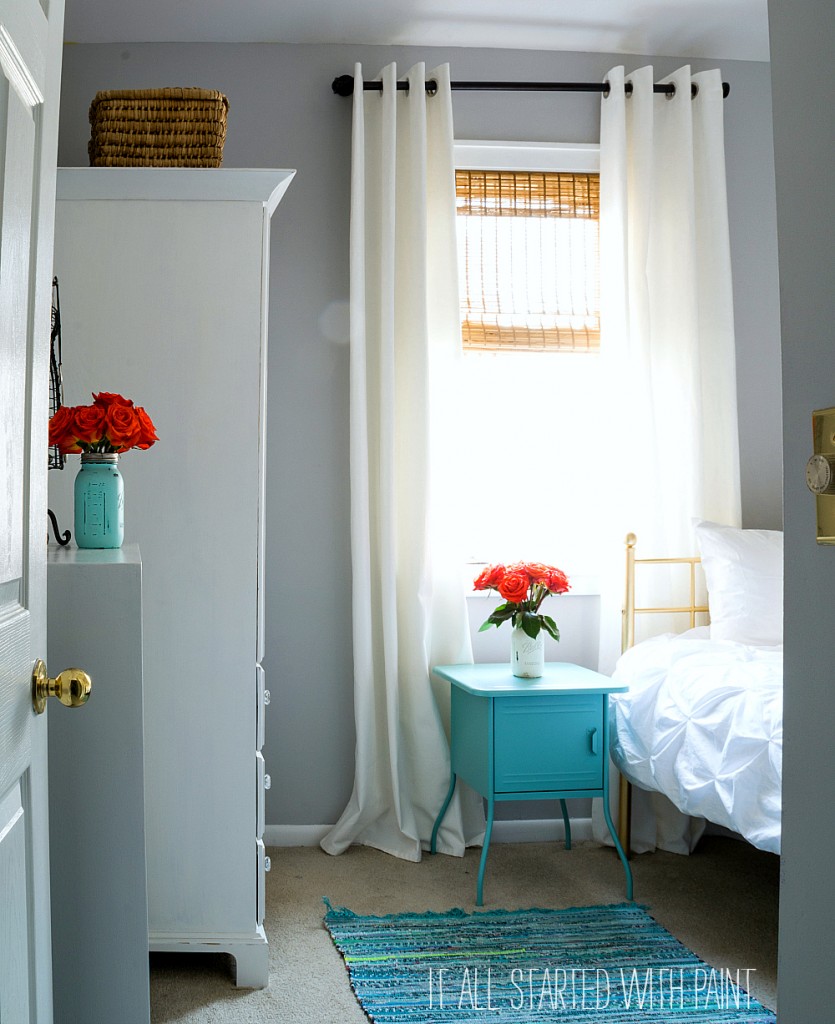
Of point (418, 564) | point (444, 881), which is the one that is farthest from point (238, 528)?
point (444, 881)

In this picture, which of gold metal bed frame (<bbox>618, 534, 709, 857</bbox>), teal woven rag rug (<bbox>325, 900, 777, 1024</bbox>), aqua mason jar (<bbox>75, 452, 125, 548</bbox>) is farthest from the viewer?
gold metal bed frame (<bbox>618, 534, 709, 857</bbox>)

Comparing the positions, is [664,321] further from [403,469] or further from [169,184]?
[169,184]

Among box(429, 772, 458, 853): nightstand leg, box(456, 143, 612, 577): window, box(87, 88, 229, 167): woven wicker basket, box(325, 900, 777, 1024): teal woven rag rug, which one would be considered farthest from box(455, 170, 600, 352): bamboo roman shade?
box(325, 900, 777, 1024): teal woven rag rug

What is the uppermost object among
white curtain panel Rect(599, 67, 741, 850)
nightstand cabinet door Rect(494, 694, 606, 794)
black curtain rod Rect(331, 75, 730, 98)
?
black curtain rod Rect(331, 75, 730, 98)

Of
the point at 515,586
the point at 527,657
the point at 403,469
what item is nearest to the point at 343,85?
the point at 403,469

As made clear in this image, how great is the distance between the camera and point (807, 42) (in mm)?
792

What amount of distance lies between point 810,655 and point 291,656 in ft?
8.65

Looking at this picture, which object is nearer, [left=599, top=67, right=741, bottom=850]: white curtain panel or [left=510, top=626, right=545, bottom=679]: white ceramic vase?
[left=510, top=626, right=545, bottom=679]: white ceramic vase

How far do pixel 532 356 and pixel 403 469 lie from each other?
2.24ft

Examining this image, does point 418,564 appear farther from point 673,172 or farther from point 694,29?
point 694,29

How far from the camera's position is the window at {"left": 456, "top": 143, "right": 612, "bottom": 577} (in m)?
3.42

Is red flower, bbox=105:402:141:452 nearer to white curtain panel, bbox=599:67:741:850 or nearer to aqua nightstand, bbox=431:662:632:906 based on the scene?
aqua nightstand, bbox=431:662:632:906

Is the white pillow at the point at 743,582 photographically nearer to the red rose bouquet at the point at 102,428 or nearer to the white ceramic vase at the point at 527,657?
the white ceramic vase at the point at 527,657

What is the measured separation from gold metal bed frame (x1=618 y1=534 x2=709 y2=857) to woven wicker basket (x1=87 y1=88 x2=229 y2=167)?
6.01 ft
